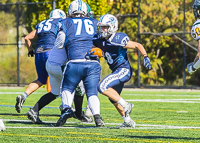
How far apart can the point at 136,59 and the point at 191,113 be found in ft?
26.6

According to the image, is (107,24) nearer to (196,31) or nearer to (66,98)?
(66,98)

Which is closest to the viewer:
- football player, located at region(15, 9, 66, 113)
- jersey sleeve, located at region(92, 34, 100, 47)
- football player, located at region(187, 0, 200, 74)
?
football player, located at region(187, 0, 200, 74)

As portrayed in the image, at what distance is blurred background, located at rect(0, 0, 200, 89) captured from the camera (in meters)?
15.7

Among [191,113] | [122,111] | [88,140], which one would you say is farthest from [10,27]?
[88,140]

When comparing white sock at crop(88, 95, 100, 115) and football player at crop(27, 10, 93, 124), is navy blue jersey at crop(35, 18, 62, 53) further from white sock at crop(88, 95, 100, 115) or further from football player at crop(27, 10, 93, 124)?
white sock at crop(88, 95, 100, 115)

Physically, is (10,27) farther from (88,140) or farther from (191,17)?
(88,140)

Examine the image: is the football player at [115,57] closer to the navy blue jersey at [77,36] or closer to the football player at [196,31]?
the navy blue jersey at [77,36]

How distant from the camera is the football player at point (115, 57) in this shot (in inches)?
248

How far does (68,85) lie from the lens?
6320 mm

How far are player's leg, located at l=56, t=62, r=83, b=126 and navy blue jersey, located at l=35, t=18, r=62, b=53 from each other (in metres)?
1.64

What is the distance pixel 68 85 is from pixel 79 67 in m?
0.29

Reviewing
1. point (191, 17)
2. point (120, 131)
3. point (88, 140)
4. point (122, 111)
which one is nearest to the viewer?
point (88, 140)

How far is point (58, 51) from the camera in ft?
22.7

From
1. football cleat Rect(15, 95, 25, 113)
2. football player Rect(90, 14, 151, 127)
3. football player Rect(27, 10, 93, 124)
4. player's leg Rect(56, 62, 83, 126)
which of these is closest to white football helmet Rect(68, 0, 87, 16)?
football player Rect(90, 14, 151, 127)
